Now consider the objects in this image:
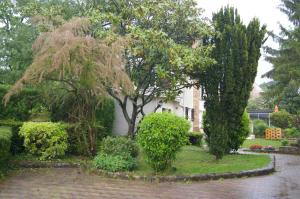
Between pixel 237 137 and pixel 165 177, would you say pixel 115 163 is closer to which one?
pixel 165 177

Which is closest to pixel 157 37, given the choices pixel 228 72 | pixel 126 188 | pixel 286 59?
pixel 228 72

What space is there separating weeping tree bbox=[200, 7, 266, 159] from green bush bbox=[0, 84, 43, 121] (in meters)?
6.62

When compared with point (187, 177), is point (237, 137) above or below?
above

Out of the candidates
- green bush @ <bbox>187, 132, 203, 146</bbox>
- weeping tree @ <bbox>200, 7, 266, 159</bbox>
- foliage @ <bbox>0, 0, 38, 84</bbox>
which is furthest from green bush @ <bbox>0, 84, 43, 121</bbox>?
green bush @ <bbox>187, 132, 203, 146</bbox>

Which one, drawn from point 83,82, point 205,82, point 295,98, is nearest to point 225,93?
point 205,82

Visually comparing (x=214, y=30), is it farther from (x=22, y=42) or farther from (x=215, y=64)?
(x=22, y=42)

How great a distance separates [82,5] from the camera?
17.0 metres

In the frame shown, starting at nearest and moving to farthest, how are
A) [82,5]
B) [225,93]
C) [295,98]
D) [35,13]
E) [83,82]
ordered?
[83,82] < [225,93] < [35,13] < [82,5] < [295,98]

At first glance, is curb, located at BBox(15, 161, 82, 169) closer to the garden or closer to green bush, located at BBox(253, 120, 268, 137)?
the garden

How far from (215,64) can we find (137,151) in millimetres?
4096

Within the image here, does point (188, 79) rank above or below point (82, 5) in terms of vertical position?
below

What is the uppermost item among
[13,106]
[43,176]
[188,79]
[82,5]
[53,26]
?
[82,5]

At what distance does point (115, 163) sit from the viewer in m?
11.1

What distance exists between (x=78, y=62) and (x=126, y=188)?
4536 mm
